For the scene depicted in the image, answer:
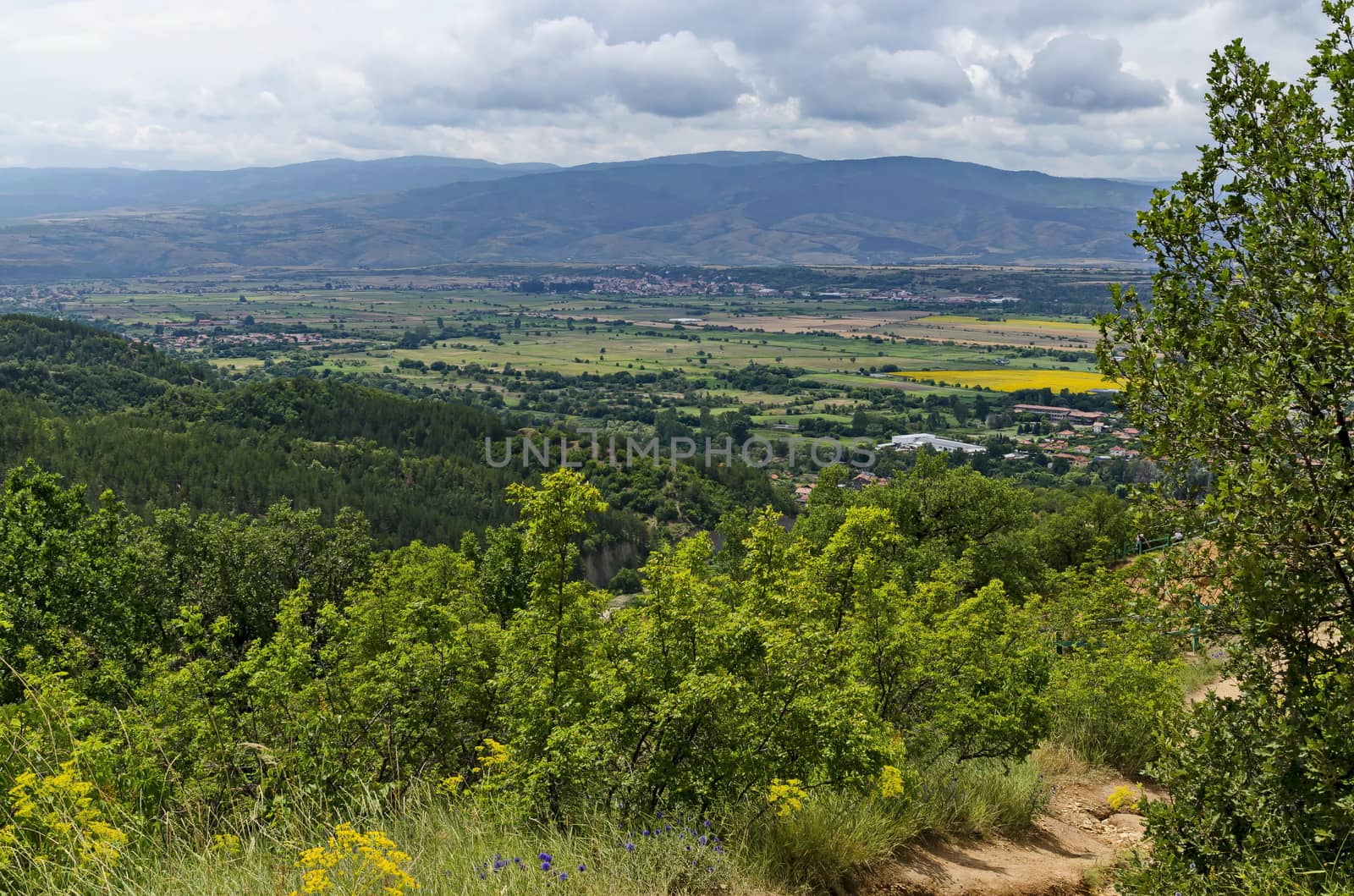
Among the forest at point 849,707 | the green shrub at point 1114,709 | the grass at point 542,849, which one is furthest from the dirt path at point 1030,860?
the green shrub at point 1114,709

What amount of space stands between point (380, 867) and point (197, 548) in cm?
2893

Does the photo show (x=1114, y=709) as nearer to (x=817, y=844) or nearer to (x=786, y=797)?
(x=817, y=844)

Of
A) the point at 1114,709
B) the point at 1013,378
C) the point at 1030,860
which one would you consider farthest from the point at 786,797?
the point at 1013,378

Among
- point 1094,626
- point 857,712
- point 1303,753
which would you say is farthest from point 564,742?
point 1094,626

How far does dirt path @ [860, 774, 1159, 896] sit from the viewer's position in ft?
29.9

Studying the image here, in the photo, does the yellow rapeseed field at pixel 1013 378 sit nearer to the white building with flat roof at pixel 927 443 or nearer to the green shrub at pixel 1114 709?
the white building with flat roof at pixel 927 443

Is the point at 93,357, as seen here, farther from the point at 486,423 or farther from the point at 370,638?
the point at 370,638

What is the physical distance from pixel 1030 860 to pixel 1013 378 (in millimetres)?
→ 181794

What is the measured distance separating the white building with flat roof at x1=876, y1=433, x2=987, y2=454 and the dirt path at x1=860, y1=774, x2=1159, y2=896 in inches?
4210

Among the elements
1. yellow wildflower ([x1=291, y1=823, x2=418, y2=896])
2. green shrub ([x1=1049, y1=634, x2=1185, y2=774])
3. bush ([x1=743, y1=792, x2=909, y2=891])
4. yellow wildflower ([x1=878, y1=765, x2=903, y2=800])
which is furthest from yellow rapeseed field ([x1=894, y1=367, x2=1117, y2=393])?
yellow wildflower ([x1=291, y1=823, x2=418, y2=896])

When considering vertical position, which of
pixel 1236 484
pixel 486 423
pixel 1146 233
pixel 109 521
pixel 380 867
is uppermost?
pixel 1146 233

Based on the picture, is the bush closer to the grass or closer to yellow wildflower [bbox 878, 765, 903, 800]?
the grass

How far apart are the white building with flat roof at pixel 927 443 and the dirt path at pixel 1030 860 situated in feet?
351

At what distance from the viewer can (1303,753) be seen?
618 centimetres
